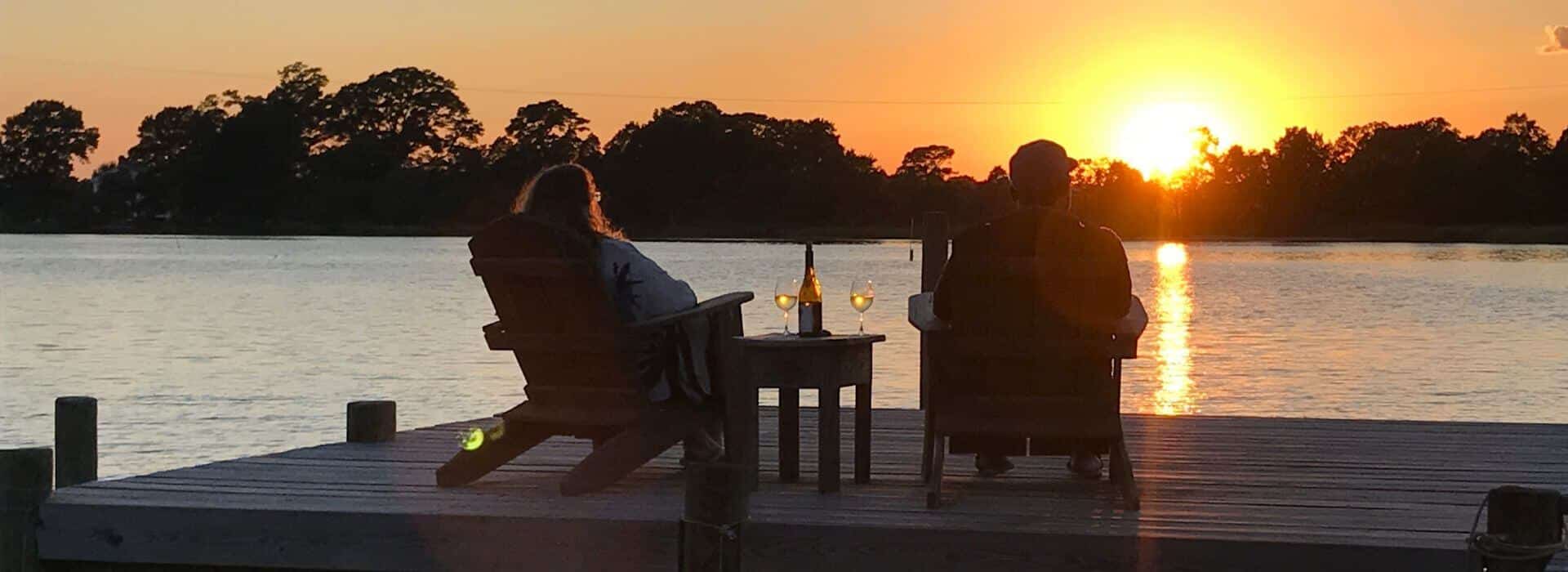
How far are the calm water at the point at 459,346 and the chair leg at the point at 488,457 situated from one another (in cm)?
995

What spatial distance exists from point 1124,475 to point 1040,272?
2.19ft

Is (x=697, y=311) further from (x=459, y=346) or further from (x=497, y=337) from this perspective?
(x=459, y=346)

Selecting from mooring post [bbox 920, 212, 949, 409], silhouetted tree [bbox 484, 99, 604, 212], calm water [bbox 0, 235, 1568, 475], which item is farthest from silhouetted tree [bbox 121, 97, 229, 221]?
mooring post [bbox 920, 212, 949, 409]

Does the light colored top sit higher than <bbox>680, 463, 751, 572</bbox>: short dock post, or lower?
higher

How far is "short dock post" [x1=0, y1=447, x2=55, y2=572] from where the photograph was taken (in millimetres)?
5879

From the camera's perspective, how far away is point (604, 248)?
6.19 m

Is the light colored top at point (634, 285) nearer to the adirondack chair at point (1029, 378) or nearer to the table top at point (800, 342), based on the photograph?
the table top at point (800, 342)

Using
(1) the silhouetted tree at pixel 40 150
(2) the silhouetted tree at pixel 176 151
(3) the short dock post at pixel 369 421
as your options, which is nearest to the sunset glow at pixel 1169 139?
(2) the silhouetted tree at pixel 176 151

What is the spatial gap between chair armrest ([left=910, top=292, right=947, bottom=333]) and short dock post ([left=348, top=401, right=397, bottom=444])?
2.17 m

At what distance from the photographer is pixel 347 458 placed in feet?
23.0

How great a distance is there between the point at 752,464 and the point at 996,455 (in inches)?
37.8

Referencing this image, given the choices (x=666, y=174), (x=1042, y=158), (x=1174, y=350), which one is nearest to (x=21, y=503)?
(x=1042, y=158)

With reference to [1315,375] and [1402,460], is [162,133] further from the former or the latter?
[1402,460]

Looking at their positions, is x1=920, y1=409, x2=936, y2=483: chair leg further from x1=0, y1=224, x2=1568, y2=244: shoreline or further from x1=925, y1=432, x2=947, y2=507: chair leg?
x1=0, y1=224, x2=1568, y2=244: shoreline
